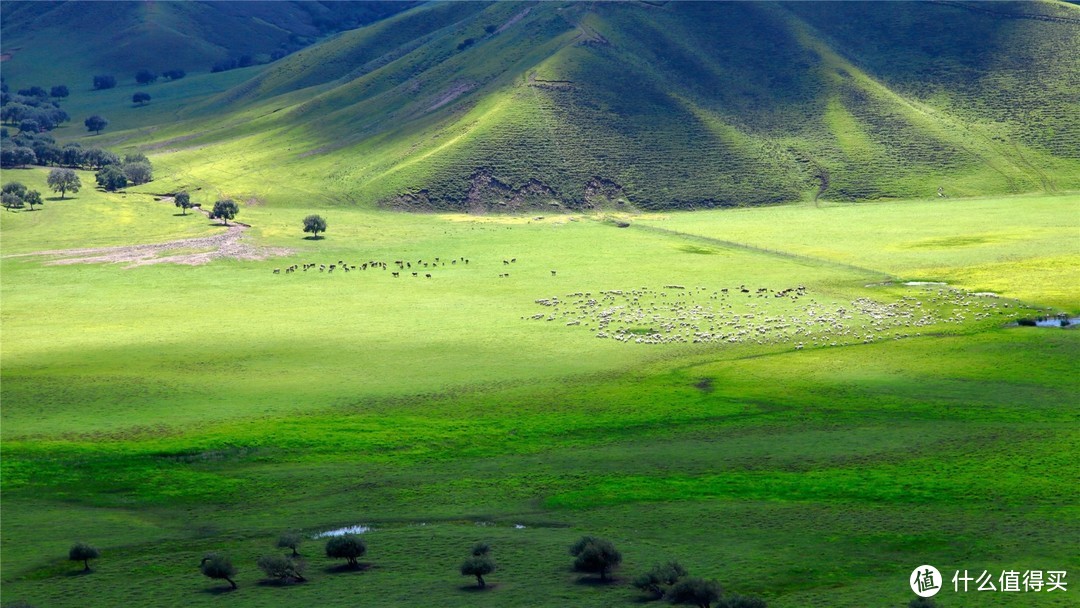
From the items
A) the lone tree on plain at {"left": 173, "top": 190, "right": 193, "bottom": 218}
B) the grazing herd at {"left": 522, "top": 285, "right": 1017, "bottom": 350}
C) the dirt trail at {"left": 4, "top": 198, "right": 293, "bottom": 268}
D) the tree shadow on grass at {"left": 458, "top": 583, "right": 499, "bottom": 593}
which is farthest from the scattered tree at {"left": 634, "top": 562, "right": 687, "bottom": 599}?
the lone tree on plain at {"left": 173, "top": 190, "right": 193, "bottom": 218}

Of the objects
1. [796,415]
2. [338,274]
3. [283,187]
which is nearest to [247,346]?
[338,274]

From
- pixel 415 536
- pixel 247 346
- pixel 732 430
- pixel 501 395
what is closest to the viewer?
pixel 415 536

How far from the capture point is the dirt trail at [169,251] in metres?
142

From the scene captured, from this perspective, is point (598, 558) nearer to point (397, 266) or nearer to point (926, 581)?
point (926, 581)

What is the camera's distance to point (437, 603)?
50062 mm

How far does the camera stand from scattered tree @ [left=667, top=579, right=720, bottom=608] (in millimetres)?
48219

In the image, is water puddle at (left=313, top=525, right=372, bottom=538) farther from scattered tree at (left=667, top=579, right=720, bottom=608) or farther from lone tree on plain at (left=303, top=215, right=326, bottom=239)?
lone tree on plain at (left=303, top=215, right=326, bottom=239)

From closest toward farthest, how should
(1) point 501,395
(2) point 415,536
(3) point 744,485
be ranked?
1. (2) point 415,536
2. (3) point 744,485
3. (1) point 501,395

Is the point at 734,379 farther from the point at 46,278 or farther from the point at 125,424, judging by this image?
the point at 46,278

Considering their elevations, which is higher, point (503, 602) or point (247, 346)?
point (247, 346)

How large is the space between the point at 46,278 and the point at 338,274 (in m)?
32.4

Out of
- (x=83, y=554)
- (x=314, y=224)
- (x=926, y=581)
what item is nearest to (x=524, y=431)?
(x=83, y=554)

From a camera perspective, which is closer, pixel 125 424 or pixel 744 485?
pixel 744 485

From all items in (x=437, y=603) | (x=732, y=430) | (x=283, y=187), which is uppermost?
(x=283, y=187)
